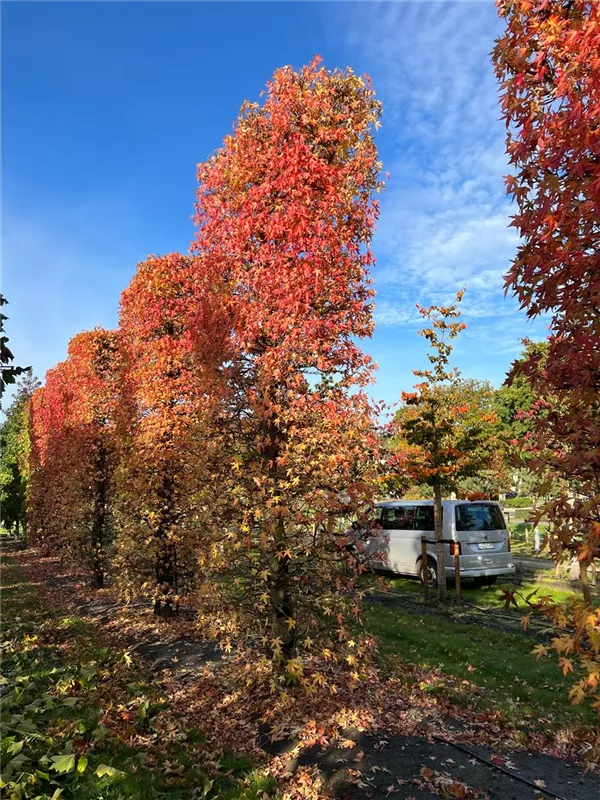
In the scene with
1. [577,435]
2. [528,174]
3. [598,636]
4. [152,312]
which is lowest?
[598,636]

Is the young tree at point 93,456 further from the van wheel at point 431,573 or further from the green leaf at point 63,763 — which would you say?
the green leaf at point 63,763

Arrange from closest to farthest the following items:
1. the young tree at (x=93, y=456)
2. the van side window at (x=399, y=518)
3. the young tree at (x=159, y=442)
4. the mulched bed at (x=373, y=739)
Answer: the mulched bed at (x=373, y=739)
the young tree at (x=159, y=442)
the van side window at (x=399, y=518)
the young tree at (x=93, y=456)

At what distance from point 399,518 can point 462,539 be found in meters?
2.47

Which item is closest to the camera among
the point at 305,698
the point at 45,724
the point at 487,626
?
the point at 45,724

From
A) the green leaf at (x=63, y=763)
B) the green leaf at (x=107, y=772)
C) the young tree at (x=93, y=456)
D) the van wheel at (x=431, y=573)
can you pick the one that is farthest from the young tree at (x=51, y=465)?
the green leaf at (x=107, y=772)

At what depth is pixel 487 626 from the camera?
31.7 feet

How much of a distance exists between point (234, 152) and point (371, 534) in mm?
5102

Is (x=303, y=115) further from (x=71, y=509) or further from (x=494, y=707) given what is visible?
(x=71, y=509)

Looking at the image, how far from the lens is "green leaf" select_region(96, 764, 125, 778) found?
4023 millimetres

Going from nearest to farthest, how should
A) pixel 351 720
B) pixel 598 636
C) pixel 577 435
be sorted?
pixel 598 636, pixel 577 435, pixel 351 720

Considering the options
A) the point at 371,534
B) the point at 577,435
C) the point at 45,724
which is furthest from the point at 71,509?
the point at 577,435

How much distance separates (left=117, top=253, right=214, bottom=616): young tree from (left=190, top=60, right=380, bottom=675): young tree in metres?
3.65

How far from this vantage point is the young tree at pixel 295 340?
5.71m

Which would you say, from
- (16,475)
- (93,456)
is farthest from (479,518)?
(16,475)
